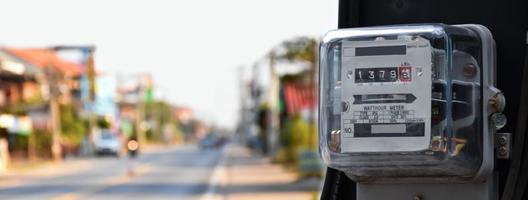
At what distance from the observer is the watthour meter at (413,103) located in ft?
9.63

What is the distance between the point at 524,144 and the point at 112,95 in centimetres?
12153

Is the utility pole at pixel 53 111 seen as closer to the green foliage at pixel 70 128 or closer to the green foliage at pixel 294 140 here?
the green foliage at pixel 70 128

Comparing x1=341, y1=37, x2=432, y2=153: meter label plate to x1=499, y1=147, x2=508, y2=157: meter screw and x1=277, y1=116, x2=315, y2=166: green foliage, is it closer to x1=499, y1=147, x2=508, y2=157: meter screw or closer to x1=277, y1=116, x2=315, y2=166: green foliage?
x1=499, y1=147, x2=508, y2=157: meter screw

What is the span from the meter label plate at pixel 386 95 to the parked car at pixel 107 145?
76246 millimetres

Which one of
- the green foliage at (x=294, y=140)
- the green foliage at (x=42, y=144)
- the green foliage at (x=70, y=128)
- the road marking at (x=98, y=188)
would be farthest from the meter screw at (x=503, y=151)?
the green foliage at (x=70, y=128)

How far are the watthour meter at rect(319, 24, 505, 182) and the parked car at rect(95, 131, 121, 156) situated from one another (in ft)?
250

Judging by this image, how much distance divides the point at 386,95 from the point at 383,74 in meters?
0.05

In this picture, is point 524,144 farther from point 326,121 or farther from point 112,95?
point 112,95

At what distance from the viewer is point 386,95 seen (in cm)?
298

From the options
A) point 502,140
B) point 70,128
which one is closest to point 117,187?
point 502,140

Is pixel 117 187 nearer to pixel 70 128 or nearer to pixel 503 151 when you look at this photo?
pixel 503 151

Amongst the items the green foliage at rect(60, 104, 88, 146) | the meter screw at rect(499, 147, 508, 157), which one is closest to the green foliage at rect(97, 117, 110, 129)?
the green foliage at rect(60, 104, 88, 146)

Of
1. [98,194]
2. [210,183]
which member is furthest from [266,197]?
[210,183]

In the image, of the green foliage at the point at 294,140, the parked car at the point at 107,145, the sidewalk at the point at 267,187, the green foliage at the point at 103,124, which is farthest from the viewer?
the green foliage at the point at 103,124
